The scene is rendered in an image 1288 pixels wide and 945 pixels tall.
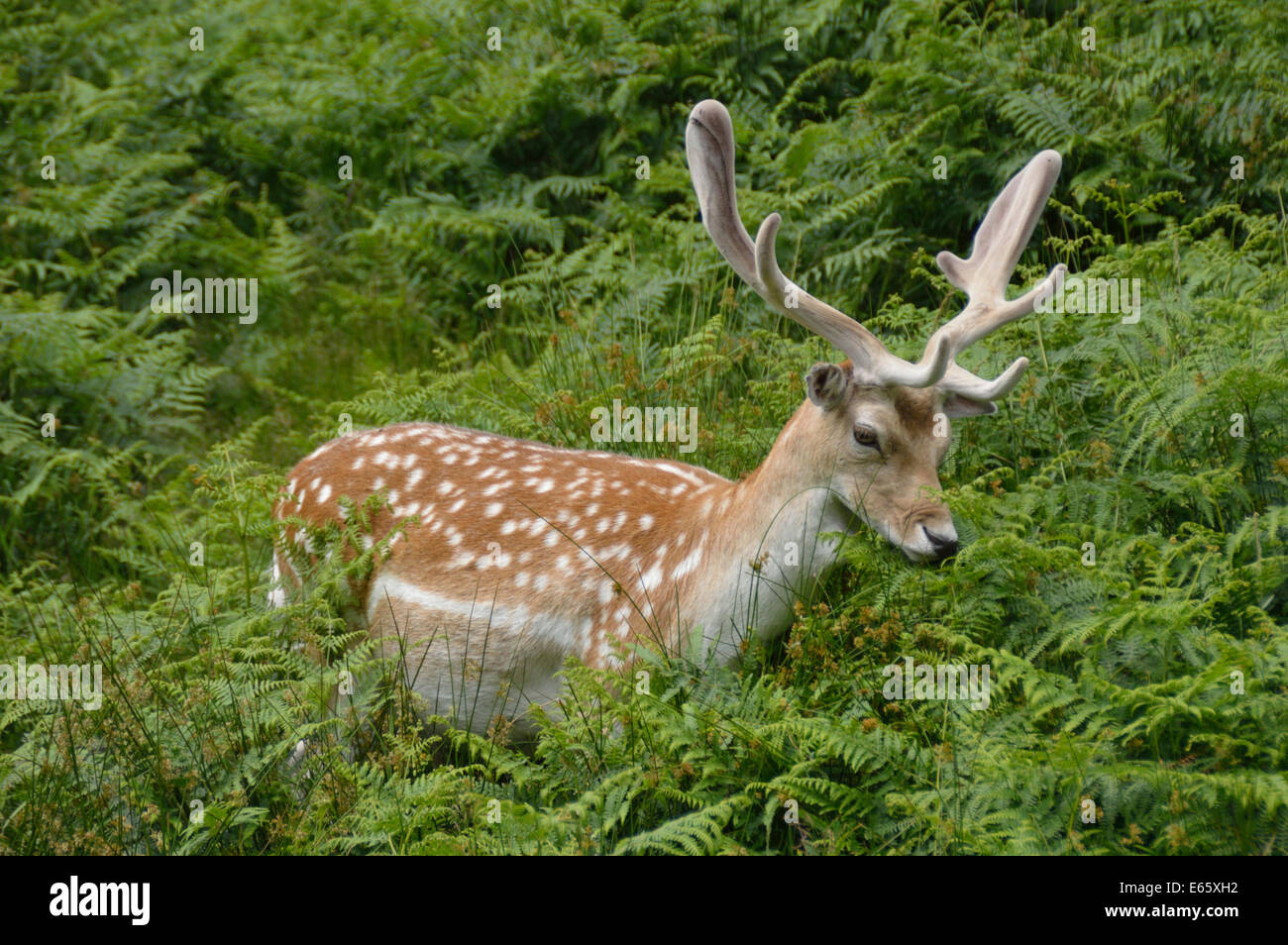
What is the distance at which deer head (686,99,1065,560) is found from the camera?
4070 millimetres

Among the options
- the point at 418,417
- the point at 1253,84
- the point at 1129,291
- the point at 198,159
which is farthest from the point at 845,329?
the point at 198,159

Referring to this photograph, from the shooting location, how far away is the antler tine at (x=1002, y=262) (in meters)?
4.49

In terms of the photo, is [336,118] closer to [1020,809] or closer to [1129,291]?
[1129,291]
